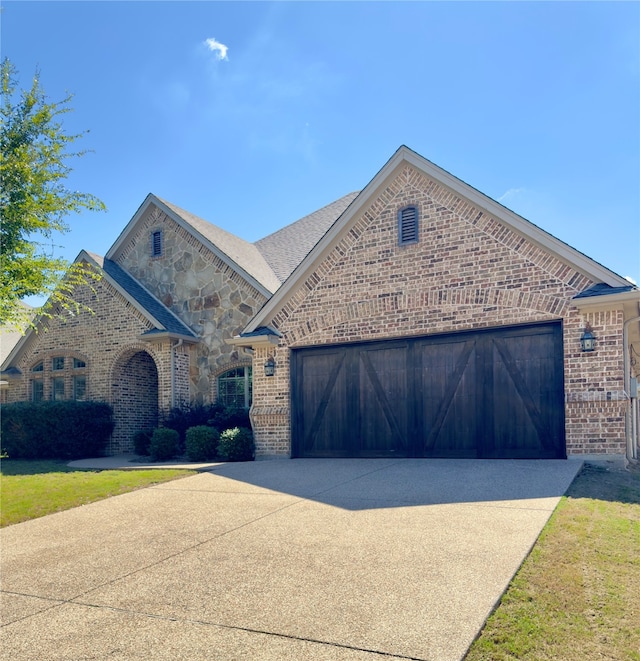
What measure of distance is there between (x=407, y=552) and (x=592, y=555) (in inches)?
61.5

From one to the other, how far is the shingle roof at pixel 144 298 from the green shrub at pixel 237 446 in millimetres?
4643

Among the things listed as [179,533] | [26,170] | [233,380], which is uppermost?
[26,170]

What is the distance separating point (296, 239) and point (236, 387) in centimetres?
644

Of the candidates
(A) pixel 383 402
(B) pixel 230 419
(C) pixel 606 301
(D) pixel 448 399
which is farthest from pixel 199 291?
(C) pixel 606 301

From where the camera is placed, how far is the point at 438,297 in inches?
468

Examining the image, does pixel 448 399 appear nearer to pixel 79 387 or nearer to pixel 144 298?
pixel 144 298

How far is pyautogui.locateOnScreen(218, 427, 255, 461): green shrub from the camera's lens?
43.9 ft

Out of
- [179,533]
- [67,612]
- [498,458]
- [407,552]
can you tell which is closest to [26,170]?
[179,533]

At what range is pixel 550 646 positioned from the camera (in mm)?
3404

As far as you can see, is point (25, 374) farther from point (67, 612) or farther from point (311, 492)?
point (67, 612)

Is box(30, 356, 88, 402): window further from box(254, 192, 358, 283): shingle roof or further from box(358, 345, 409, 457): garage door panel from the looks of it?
box(358, 345, 409, 457): garage door panel

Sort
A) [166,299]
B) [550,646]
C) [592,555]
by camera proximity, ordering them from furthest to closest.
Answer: [166,299] < [592,555] < [550,646]

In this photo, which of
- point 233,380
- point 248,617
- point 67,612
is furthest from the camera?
point 233,380

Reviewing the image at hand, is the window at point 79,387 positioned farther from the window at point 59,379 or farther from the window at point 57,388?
the window at point 57,388
